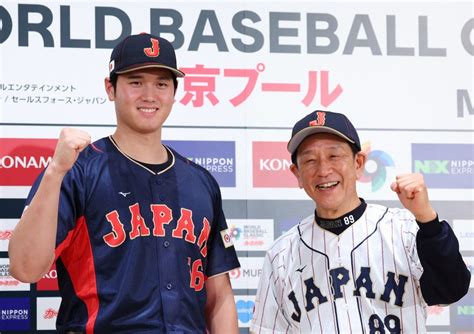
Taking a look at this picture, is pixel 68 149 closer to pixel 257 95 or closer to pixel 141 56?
pixel 141 56

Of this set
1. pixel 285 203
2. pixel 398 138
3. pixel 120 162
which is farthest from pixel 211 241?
pixel 398 138

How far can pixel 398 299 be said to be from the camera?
220 cm

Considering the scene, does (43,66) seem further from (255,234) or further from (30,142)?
(255,234)

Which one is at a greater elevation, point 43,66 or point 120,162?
point 43,66

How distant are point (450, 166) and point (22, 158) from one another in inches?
70.7

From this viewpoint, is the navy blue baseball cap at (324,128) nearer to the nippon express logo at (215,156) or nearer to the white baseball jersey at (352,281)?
the white baseball jersey at (352,281)

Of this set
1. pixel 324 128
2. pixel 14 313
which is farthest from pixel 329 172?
pixel 14 313

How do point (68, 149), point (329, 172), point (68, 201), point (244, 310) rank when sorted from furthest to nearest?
point (244, 310) → point (329, 172) → point (68, 201) → point (68, 149)

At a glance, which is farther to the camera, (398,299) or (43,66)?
(43,66)

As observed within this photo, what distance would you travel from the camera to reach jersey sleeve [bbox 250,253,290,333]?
2416 mm

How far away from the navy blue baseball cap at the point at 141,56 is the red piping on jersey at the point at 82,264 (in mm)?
501

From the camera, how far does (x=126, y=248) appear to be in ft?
7.24

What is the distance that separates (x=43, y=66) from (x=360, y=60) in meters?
1.33

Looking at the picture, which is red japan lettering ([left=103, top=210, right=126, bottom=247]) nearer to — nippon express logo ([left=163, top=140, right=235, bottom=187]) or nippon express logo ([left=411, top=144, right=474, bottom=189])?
nippon express logo ([left=163, top=140, right=235, bottom=187])
